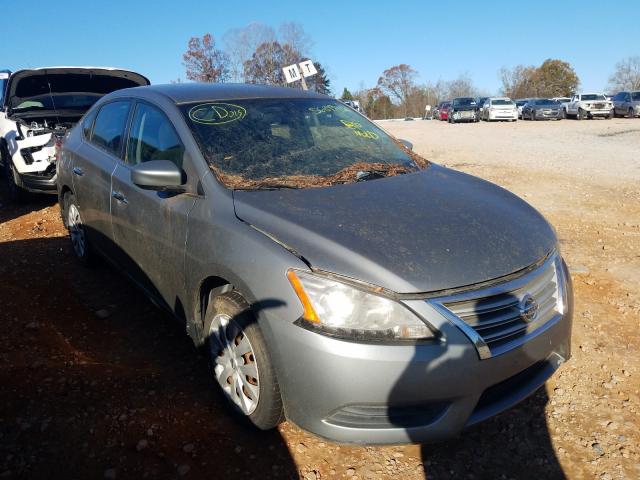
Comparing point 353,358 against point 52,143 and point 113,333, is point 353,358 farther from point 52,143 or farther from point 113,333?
point 52,143

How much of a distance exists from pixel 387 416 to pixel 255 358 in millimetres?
644

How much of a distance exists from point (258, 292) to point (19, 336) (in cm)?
235

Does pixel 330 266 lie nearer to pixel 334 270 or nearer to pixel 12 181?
pixel 334 270

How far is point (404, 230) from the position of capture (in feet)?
7.62

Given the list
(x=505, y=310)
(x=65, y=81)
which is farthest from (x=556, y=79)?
(x=505, y=310)

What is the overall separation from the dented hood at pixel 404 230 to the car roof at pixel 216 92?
1.06 metres

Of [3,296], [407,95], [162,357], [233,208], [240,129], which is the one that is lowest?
[162,357]

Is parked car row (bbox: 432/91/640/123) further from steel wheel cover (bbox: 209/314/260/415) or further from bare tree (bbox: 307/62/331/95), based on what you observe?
steel wheel cover (bbox: 209/314/260/415)

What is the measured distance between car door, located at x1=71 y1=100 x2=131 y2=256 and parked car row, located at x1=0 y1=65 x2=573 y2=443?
0.16 metres

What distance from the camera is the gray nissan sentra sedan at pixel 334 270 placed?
201 centimetres

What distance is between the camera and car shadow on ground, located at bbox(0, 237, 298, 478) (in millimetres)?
2379

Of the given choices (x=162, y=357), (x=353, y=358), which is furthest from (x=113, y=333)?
(x=353, y=358)

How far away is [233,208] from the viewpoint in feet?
8.23

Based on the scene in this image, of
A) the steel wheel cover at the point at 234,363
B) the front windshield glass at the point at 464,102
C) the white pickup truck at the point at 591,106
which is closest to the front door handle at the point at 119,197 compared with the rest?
the steel wheel cover at the point at 234,363
